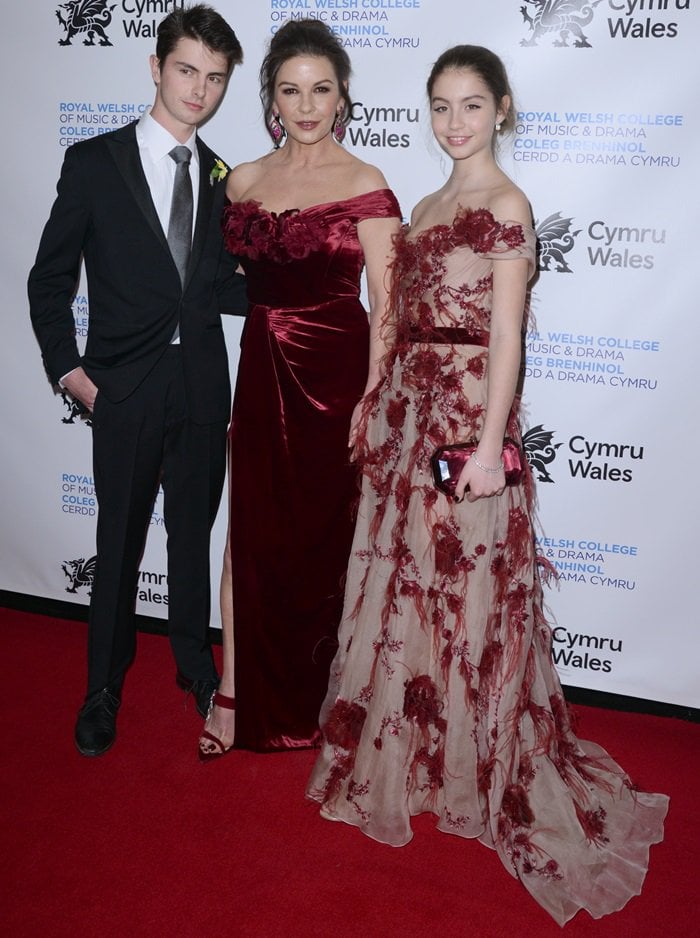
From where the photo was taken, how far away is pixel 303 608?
273cm

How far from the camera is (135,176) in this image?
2.58 m

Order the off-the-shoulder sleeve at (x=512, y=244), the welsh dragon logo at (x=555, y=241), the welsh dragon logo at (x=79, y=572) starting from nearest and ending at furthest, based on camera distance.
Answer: the off-the-shoulder sleeve at (x=512, y=244) < the welsh dragon logo at (x=555, y=241) < the welsh dragon logo at (x=79, y=572)

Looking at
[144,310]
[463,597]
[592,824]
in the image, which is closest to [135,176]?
[144,310]

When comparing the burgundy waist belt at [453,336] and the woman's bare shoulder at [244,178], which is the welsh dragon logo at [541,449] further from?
the woman's bare shoulder at [244,178]

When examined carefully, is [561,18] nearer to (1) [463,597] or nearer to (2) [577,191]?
(2) [577,191]

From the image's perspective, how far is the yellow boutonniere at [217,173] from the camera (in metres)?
2.69

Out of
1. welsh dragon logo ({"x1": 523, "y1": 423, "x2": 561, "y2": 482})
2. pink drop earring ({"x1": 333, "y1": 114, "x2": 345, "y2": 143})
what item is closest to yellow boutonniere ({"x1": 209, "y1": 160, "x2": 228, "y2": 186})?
pink drop earring ({"x1": 333, "y1": 114, "x2": 345, "y2": 143})

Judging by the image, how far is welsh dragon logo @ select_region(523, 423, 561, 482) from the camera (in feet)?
10.2

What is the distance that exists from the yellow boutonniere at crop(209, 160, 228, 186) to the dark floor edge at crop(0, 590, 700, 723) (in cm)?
177

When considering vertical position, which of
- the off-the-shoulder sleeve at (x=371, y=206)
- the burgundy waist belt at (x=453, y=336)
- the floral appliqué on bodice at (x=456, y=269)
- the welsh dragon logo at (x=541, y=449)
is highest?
the off-the-shoulder sleeve at (x=371, y=206)

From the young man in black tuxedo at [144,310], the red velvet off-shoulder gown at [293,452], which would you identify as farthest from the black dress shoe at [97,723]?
the red velvet off-shoulder gown at [293,452]

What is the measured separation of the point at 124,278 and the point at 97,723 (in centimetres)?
137

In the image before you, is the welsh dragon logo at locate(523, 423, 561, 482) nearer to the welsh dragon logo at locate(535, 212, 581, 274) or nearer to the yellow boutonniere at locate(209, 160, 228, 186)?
the welsh dragon logo at locate(535, 212, 581, 274)

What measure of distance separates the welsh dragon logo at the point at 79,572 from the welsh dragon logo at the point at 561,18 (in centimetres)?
258
